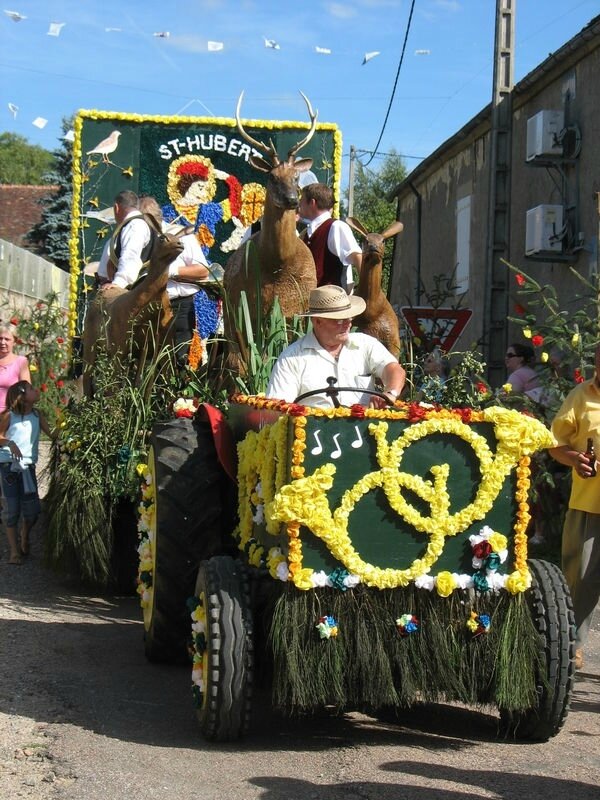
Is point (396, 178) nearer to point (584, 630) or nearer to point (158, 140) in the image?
point (158, 140)

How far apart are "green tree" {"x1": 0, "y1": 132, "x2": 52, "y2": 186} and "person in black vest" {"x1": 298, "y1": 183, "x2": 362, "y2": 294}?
2643 inches

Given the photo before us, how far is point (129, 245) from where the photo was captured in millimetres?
8242

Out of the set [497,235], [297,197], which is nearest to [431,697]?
[297,197]

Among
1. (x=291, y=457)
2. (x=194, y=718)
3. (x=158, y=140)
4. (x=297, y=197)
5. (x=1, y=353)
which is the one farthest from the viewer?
(x=158, y=140)

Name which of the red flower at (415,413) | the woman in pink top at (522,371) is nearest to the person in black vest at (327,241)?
the woman in pink top at (522,371)

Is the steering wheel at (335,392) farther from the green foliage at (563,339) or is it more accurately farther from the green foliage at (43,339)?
the green foliage at (43,339)

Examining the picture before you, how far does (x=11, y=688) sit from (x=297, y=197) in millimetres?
3248

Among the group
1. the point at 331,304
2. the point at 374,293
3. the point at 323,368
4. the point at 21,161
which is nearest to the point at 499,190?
the point at 374,293

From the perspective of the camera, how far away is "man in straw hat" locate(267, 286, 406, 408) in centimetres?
554

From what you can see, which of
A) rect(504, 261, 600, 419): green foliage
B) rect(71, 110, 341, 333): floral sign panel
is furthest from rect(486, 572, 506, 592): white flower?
rect(71, 110, 341, 333): floral sign panel

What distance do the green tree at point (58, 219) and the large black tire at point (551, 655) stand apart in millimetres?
35703

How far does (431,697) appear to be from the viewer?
4.79 meters

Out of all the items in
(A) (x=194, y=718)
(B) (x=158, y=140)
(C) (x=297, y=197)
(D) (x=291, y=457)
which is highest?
(B) (x=158, y=140)

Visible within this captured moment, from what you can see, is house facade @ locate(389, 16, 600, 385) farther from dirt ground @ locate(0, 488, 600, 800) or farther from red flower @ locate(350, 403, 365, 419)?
red flower @ locate(350, 403, 365, 419)
